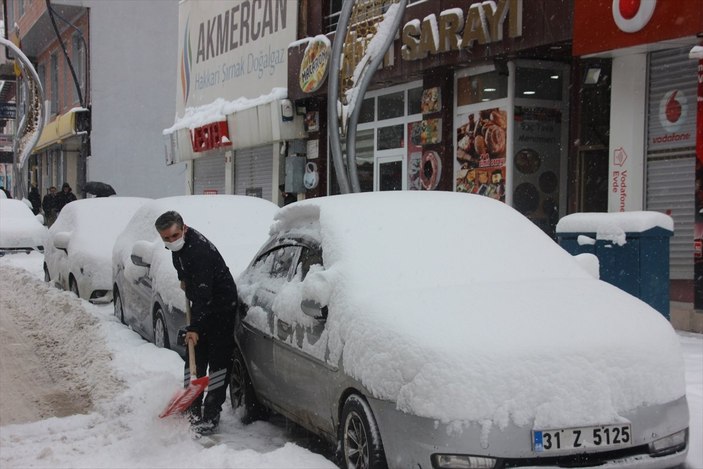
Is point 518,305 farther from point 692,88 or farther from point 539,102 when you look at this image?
point 539,102

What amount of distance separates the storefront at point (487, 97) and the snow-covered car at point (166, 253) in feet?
16.4

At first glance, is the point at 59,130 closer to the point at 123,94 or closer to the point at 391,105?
the point at 123,94

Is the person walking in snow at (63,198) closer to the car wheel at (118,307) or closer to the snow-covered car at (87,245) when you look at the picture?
the snow-covered car at (87,245)

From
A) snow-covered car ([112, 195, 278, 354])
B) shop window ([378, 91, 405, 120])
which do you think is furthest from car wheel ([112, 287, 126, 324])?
shop window ([378, 91, 405, 120])

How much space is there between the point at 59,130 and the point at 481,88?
24623 millimetres

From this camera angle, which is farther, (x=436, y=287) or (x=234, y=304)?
(x=234, y=304)

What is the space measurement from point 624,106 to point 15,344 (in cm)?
789

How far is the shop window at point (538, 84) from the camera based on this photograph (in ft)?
44.0

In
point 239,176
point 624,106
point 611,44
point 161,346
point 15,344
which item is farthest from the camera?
point 239,176

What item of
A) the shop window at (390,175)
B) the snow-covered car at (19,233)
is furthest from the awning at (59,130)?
the shop window at (390,175)

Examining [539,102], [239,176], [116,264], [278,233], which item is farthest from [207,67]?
[278,233]

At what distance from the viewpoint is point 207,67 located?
24.7 meters

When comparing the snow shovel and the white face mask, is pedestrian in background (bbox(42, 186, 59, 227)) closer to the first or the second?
the white face mask

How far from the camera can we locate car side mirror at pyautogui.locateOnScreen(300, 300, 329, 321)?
15.5ft
